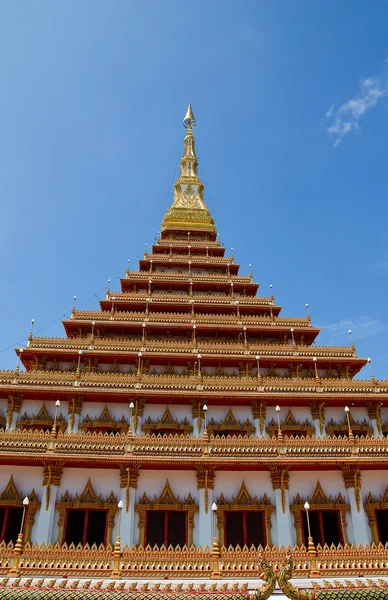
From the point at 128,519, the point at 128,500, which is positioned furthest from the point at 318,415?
the point at 128,519

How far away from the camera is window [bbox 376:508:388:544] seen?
23.0 meters

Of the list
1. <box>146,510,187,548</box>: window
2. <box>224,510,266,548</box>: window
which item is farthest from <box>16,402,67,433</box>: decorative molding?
<box>224,510,266,548</box>: window

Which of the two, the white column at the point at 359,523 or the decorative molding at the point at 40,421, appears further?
the decorative molding at the point at 40,421

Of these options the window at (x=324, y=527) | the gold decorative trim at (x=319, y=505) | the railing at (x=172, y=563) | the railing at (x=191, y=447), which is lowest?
the railing at (x=172, y=563)

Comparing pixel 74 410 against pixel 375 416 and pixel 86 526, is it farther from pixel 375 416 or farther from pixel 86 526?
pixel 375 416

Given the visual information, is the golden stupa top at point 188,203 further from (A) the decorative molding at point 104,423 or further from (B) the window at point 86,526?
(B) the window at point 86,526

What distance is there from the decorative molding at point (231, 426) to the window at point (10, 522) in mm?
Answer: 10513

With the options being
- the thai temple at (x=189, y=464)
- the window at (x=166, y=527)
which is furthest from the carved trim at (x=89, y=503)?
the window at (x=166, y=527)

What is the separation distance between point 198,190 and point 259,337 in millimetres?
24777

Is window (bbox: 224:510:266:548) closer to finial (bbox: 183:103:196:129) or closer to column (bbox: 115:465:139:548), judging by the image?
column (bbox: 115:465:139:548)

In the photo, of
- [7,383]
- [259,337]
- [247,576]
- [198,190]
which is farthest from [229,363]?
[198,190]

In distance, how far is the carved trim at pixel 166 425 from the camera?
26.2m

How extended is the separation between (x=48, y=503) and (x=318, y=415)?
15197 mm

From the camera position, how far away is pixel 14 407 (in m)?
26.3
